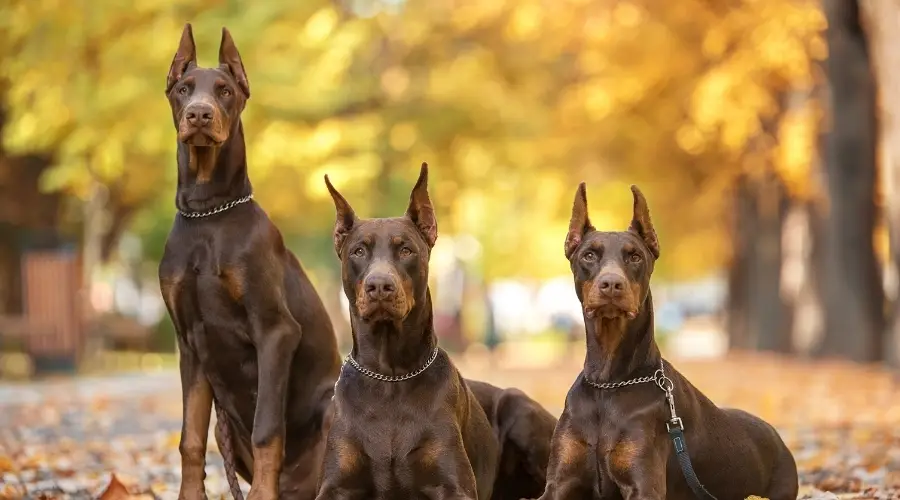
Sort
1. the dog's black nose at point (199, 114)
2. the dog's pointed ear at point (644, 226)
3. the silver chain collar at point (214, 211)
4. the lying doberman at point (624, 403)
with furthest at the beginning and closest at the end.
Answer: the silver chain collar at point (214, 211) < the dog's black nose at point (199, 114) < the dog's pointed ear at point (644, 226) < the lying doberman at point (624, 403)

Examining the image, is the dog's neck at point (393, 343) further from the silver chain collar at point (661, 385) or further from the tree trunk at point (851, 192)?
the tree trunk at point (851, 192)

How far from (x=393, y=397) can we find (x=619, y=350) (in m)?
1.04

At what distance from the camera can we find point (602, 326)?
630 centimetres

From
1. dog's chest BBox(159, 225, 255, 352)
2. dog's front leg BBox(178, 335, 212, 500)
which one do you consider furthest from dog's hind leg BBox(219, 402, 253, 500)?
dog's chest BBox(159, 225, 255, 352)

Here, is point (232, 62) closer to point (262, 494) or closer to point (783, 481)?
point (262, 494)

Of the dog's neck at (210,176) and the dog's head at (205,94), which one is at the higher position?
the dog's head at (205,94)

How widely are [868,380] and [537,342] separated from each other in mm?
30756

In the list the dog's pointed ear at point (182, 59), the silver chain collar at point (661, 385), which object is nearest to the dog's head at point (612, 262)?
the silver chain collar at point (661, 385)

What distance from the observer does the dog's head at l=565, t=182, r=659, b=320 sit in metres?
6.04

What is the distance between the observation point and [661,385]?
6355 mm

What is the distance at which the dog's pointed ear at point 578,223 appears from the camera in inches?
257

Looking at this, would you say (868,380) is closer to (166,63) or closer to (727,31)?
(727,31)

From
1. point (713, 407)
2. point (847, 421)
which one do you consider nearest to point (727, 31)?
point (847, 421)

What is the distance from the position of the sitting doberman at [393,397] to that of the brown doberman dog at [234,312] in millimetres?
643
